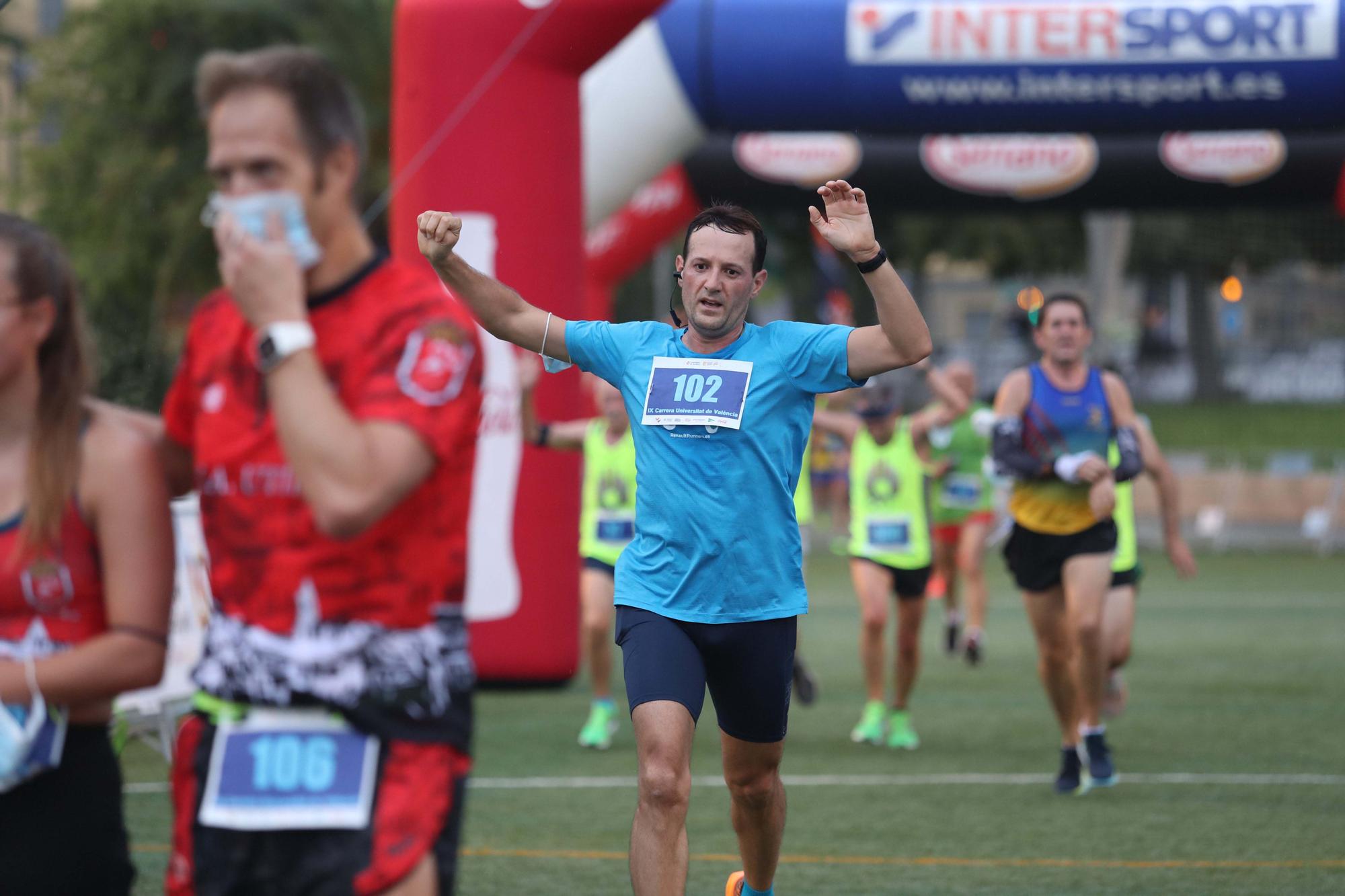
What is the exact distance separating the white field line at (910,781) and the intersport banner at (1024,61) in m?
4.92

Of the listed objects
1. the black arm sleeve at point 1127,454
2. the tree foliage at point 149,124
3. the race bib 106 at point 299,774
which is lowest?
the race bib 106 at point 299,774

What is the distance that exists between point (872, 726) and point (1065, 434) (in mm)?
2288

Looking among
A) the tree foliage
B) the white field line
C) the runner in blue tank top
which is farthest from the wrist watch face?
the tree foliage

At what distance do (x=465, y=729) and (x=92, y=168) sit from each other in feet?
98.9

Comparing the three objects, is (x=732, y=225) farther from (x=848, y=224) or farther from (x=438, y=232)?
(x=438, y=232)

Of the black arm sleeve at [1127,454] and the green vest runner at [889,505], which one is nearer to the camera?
the black arm sleeve at [1127,454]

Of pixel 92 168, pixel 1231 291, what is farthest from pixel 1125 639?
pixel 1231 291

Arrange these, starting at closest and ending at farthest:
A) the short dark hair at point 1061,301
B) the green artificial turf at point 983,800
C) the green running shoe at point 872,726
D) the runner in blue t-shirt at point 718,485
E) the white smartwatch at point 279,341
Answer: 1. the white smartwatch at point 279,341
2. the runner in blue t-shirt at point 718,485
3. the green artificial turf at point 983,800
4. the short dark hair at point 1061,301
5. the green running shoe at point 872,726

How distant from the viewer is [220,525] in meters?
2.82

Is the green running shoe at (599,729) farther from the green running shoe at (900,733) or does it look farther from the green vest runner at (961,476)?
the green vest runner at (961,476)

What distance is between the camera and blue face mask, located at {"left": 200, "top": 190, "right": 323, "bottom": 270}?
2619 mm

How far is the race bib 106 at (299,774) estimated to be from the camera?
2781 millimetres

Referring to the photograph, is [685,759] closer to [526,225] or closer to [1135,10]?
[526,225]

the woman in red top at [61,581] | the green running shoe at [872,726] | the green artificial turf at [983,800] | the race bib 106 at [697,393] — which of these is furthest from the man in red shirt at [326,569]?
the green running shoe at [872,726]
